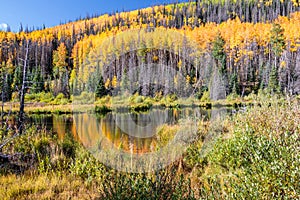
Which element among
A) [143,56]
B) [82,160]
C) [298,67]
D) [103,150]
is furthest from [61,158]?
[298,67]

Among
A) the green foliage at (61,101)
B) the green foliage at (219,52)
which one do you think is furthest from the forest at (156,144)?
the green foliage at (219,52)

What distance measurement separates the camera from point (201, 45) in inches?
2042

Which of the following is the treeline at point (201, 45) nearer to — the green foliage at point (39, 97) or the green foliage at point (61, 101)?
the green foliage at point (39, 97)

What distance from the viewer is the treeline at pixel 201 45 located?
4951 cm

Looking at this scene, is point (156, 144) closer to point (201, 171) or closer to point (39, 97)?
point (201, 171)

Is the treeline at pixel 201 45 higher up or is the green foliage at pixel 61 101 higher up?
the treeline at pixel 201 45

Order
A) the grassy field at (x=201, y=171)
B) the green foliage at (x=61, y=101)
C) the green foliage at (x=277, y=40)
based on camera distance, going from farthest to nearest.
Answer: the green foliage at (x=277, y=40) → the green foliage at (x=61, y=101) → the grassy field at (x=201, y=171)

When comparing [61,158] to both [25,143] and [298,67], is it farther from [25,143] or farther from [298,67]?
[298,67]

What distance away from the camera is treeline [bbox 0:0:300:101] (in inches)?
1949

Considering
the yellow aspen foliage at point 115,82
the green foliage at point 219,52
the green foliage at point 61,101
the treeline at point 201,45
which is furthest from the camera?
the green foliage at point 219,52

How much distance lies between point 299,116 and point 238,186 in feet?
8.50

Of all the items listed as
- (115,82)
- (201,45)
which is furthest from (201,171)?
(201,45)

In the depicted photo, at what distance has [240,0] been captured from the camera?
109500mm

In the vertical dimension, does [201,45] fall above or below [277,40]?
below
